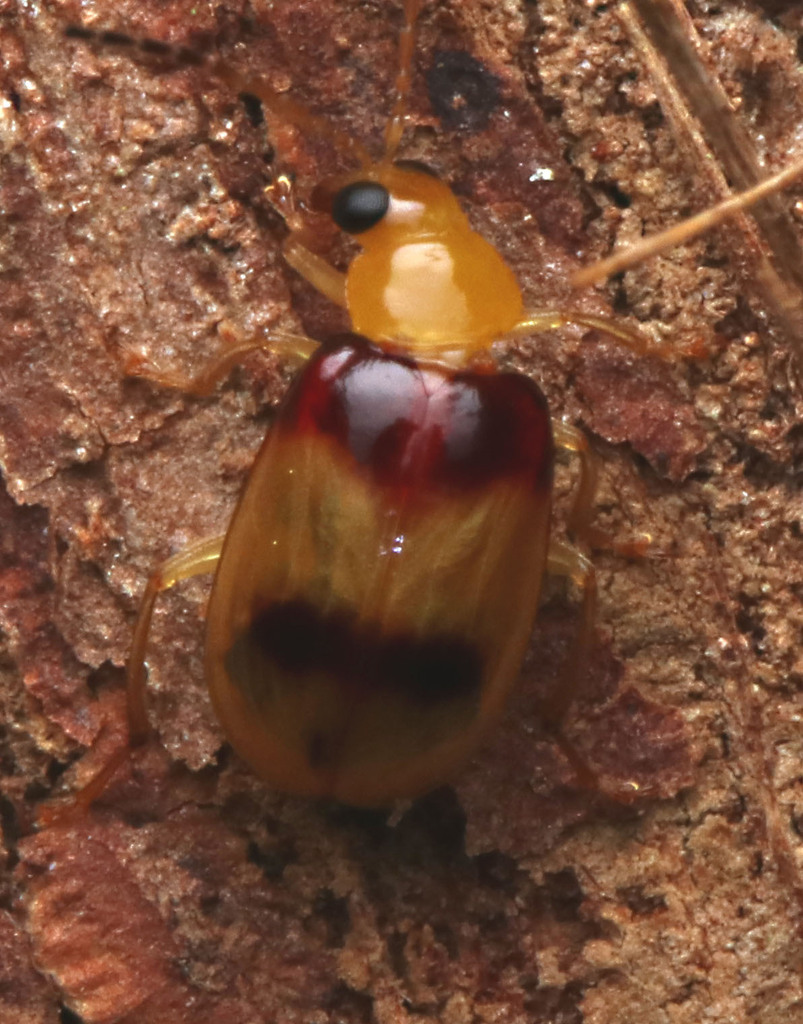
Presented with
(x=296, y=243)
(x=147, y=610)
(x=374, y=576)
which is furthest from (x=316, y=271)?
(x=147, y=610)

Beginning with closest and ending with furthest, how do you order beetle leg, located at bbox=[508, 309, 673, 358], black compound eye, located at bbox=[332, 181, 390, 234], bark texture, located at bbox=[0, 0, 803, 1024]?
bark texture, located at bbox=[0, 0, 803, 1024] < beetle leg, located at bbox=[508, 309, 673, 358] < black compound eye, located at bbox=[332, 181, 390, 234]

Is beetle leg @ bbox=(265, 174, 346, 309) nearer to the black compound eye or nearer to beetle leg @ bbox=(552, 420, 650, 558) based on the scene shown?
the black compound eye

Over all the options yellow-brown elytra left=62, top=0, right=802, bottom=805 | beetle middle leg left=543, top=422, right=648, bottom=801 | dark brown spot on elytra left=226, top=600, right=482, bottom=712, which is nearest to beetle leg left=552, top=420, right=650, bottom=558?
beetle middle leg left=543, top=422, right=648, bottom=801

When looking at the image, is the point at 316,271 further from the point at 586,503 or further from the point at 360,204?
the point at 586,503

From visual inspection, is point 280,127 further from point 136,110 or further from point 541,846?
point 541,846

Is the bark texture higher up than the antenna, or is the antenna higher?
the antenna

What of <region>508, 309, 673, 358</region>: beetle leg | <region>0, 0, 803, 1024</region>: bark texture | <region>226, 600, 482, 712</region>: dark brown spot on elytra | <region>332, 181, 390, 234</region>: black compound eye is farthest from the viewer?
<region>332, 181, 390, 234</region>: black compound eye
